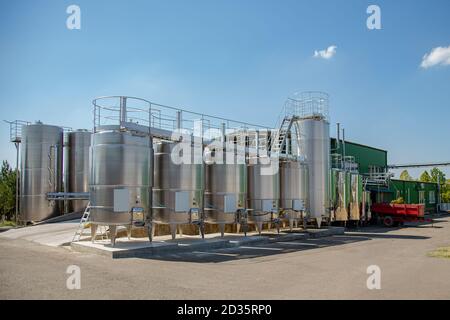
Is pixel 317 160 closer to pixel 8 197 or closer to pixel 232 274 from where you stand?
pixel 232 274

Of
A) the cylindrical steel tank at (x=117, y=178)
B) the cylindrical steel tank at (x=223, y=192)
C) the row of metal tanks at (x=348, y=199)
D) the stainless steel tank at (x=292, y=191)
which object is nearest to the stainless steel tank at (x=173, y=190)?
the cylindrical steel tank at (x=117, y=178)

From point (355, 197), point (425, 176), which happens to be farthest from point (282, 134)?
point (425, 176)

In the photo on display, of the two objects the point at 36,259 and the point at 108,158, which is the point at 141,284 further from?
the point at 108,158

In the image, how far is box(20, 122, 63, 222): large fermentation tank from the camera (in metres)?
27.7

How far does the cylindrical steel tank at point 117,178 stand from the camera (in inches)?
608

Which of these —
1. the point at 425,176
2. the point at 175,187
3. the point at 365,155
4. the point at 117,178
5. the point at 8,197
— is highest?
the point at 365,155

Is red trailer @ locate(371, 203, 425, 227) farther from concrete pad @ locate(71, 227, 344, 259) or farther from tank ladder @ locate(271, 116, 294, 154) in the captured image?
concrete pad @ locate(71, 227, 344, 259)

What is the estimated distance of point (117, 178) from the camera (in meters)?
15.5

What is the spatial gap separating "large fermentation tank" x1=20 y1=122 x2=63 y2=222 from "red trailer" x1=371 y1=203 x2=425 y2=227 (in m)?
24.4

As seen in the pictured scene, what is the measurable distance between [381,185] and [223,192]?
29.7 metres

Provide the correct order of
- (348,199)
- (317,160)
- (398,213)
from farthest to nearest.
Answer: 1. (398,213)
2. (348,199)
3. (317,160)
